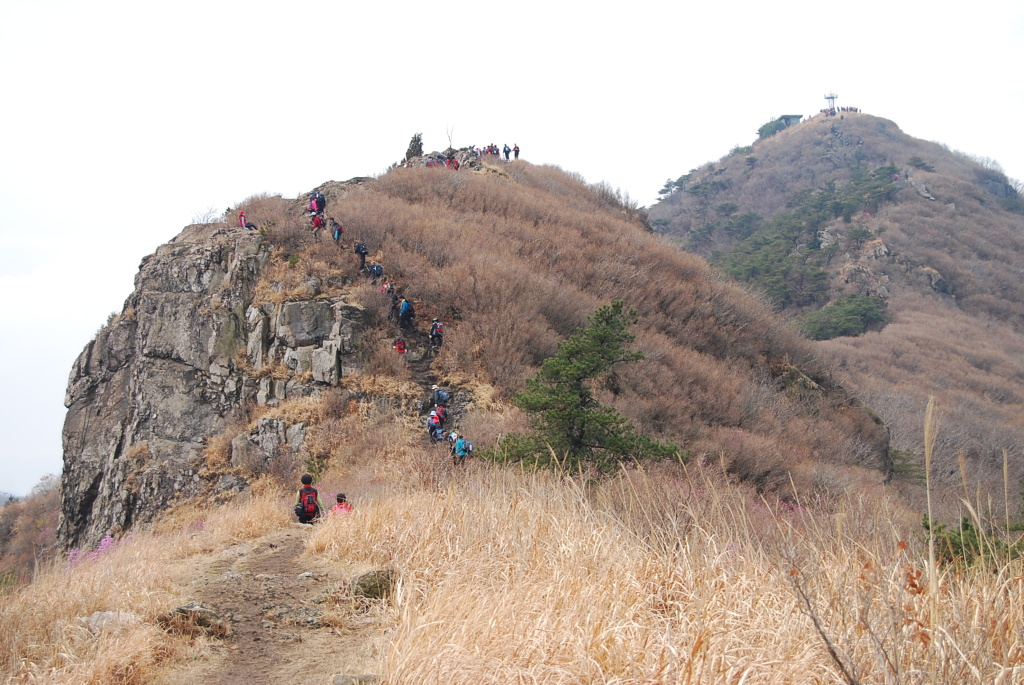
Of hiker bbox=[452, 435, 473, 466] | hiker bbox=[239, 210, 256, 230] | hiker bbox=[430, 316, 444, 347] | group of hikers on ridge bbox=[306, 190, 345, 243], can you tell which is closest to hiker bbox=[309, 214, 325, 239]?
group of hikers on ridge bbox=[306, 190, 345, 243]

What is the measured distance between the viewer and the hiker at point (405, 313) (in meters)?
15.5

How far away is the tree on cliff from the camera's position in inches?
318

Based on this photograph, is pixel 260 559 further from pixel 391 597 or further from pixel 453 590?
pixel 453 590

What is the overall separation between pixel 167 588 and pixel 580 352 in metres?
5.36

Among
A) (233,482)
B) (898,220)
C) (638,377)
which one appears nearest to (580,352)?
(638,377)

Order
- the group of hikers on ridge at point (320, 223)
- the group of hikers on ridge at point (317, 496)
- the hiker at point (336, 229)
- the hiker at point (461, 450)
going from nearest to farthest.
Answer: the group of hikers on ridge at point (317, 496) < the hiker at point (461, 450) < the hiker at point (336, 229) < the group of hikers on ridge at point (320, 223)

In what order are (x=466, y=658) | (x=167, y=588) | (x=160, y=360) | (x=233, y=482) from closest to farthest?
(x=466, y=658)
(x=167, y=588)
(x=233, y=482)
(x=160, y=360)

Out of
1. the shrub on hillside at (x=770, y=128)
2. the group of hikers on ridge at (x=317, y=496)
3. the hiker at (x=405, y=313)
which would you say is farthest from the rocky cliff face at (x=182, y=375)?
the shrub on hillside at (x=770, y=128)

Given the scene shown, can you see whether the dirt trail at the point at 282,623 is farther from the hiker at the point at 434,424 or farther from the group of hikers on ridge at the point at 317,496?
the hiker at the point at 434,424

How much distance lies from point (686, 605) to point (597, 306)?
603 inches

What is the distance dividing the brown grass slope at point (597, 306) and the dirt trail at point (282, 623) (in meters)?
5.30

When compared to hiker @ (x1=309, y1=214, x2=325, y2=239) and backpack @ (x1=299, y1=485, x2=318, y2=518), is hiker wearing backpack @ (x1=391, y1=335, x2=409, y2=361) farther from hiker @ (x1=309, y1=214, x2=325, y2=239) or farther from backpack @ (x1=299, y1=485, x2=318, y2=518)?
backpack @ (x1=299, y1=485, x2=318, y2=518)

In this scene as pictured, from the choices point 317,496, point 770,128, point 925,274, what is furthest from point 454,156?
point 770,128

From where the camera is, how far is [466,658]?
2.98 m
